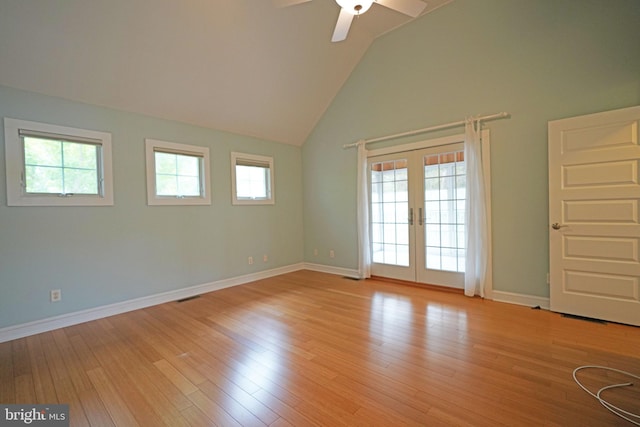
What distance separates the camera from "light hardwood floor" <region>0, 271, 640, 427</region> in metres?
1.74

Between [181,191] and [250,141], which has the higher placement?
[250,141]

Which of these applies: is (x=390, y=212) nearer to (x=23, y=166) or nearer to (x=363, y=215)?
(x=363, y=215)

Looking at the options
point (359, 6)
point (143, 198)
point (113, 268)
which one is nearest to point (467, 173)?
point (359, 6)

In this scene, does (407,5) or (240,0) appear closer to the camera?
(407,5)

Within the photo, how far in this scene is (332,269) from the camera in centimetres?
552

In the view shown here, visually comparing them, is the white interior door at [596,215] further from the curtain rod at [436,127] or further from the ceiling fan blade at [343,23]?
the ceiling fan blade at [343,23]

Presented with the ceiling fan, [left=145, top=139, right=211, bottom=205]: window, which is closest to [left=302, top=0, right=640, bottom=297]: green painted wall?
the ceiling fan

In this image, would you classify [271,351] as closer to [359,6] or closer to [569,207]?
[359,6]

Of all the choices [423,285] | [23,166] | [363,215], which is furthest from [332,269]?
[23,166]

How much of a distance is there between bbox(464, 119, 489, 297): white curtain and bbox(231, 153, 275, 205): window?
3370 mm

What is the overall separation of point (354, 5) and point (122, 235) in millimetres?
3718

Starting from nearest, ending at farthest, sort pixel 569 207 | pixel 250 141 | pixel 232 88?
pixel 569 207 → pixel 232 88 → pixel 250 141

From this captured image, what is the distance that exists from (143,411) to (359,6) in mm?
3490

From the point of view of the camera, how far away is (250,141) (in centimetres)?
516
